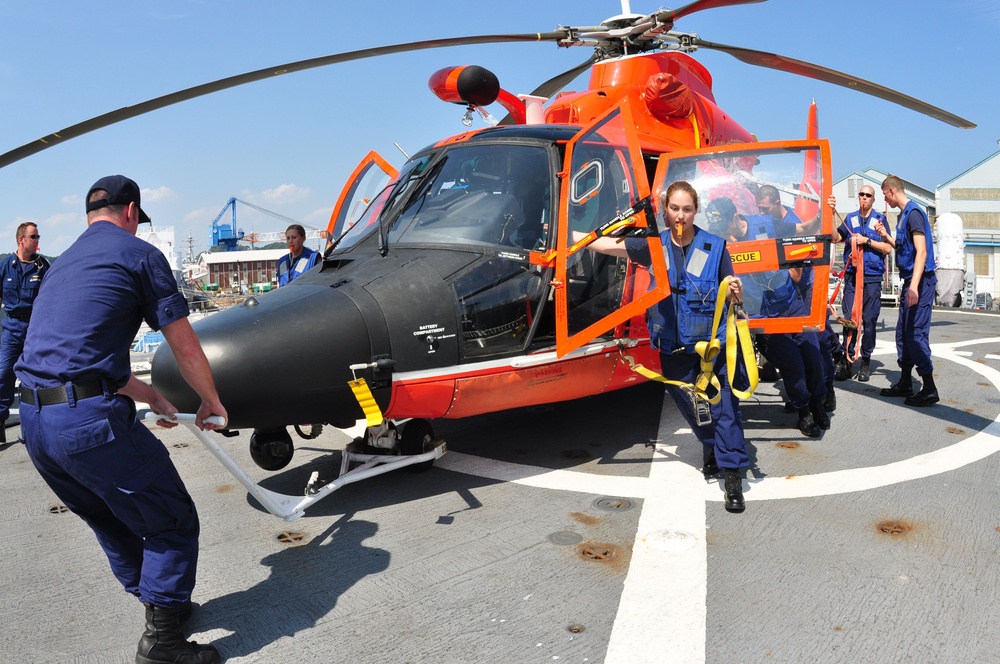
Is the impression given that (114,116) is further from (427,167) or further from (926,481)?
(926,481)

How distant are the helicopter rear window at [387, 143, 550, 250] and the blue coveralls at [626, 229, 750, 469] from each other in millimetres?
704

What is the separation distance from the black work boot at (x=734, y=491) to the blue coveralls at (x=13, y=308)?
5.82 metres

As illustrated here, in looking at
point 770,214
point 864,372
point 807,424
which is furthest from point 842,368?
point 770,214

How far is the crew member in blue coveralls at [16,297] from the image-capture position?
6.20 metres

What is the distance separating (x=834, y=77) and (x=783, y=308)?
2.94 meters

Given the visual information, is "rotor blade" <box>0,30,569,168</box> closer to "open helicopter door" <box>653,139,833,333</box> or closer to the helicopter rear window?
the helicopter rear window

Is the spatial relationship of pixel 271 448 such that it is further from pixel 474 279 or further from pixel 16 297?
pixel 16 297

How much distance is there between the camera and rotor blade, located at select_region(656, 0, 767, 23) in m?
6.45

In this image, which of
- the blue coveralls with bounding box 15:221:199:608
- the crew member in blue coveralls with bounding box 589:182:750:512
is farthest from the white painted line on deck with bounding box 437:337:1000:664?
the blue coveralls with bounding box 15:221:199:608

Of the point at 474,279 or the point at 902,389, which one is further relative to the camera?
the point at 902,389

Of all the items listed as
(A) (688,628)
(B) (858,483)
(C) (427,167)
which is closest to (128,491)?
(A) (688,628)

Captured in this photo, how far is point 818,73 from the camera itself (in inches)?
272

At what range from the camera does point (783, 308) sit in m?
5.21

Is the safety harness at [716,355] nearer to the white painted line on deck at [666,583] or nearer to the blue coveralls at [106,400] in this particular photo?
the white painted line on deck at [666,583]
